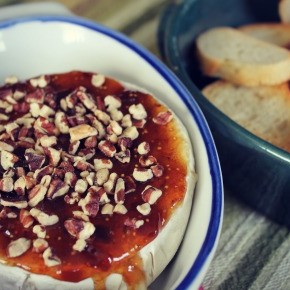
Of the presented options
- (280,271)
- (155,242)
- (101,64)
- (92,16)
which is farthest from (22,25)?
(280,271)

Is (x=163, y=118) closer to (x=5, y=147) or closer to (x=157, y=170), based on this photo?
(x=157, y=170)

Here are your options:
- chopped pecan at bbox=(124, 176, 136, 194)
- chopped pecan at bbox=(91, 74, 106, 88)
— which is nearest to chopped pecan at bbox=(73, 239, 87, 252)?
chopped pecan at bbox=(124, 176, 136, 194)

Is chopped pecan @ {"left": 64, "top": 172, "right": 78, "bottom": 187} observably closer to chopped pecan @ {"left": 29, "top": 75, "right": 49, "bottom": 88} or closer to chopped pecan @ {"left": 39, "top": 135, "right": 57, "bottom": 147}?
chopped pecan @ {"left": 39, "top": 135, "right": 57, "bottom": 147}

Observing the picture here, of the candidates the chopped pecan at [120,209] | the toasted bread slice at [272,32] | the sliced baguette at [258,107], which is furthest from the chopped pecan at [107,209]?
the toasted bread slice at [272,32]

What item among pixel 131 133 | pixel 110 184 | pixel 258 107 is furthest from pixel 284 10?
pixel 110 184

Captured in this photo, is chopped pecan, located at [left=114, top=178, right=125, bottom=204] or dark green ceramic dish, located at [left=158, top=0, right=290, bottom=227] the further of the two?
dark green ceramic dish, located at [left=158, top=0, right=290, bottom=227]

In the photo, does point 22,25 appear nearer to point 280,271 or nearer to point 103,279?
point 103,279

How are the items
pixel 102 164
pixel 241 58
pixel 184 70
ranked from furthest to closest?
pixel 241 58, pixel 184 70, pixel 102 164
